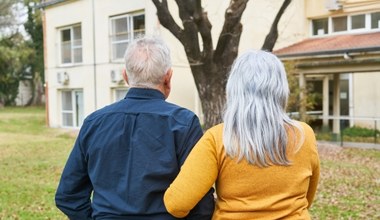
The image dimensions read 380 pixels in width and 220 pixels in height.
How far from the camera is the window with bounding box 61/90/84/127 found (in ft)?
77.3

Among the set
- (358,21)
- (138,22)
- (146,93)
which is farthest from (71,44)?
(146,93)

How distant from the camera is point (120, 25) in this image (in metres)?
21.2

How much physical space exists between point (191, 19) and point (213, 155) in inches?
272

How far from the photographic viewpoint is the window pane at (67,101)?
79.1 ft

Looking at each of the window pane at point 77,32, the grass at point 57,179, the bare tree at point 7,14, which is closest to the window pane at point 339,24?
the grass at point 57,179

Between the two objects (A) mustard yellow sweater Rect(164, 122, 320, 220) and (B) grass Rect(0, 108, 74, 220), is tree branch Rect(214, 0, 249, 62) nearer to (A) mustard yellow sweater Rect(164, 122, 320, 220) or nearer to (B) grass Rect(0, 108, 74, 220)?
(B) grass Rect(0, 108, 74, 220)

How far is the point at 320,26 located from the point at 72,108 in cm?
1177

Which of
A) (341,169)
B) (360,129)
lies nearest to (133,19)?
(360,129)

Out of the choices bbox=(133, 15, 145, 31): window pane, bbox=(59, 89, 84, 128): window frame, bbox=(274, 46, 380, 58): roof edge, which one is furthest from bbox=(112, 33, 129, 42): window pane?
bbox=(274, 46, 380, 58): roof edge

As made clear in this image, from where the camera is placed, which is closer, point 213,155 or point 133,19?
point 213,155

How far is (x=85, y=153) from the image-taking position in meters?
2.45

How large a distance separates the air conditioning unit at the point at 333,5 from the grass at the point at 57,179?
6646mm

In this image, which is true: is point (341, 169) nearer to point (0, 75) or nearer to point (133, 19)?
point (133, 19)

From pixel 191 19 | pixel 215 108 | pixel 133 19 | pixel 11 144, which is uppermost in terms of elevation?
pixel 133 19
